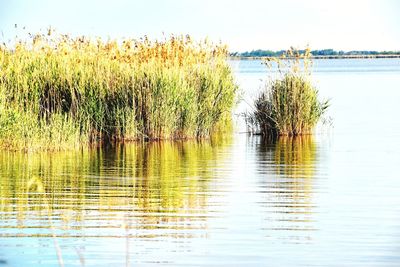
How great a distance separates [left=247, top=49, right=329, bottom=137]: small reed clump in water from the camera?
1944 cm

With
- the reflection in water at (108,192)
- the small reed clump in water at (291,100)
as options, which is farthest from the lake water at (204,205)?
the small reed clump in water at (291,100)

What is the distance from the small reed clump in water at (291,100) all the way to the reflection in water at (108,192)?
101 inches

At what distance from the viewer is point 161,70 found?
60.9 ft

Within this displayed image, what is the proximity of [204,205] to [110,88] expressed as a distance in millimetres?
7774

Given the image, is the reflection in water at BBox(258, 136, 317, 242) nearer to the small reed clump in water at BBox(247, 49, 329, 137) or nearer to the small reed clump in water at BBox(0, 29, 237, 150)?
the small reed clump in water at BBox(247, 49, 329, 137)

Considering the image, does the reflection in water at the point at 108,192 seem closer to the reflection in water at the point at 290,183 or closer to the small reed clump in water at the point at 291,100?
the reflection in water at the point at 290,183

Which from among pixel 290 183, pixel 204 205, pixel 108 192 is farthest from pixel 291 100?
pixel 204 205

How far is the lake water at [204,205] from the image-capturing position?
27.6 feet

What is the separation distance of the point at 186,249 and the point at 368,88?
115 feet

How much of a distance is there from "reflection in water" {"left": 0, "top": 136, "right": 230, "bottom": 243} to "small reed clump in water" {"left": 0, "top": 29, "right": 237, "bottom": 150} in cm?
88

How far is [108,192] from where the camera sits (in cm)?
1185

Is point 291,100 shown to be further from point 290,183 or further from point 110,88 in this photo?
point 290,183

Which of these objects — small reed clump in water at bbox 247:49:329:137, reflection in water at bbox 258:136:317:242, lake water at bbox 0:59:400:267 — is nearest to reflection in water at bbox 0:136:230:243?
lake water at bbox 0:59:400:267

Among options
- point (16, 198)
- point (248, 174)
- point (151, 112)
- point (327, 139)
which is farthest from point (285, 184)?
point (327, 139)
